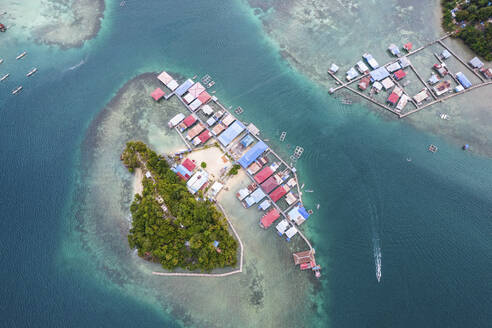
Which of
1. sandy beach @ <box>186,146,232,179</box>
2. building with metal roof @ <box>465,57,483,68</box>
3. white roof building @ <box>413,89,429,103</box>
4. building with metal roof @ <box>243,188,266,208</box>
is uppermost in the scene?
building with metal roof @ <box>465,57,483,68</box>

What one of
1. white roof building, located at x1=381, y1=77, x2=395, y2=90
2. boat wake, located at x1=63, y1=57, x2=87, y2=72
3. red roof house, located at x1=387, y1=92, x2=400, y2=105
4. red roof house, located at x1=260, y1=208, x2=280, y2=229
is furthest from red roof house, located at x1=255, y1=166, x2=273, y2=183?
boat wake, located at x1=63, y1=57, x2=87, y2=72

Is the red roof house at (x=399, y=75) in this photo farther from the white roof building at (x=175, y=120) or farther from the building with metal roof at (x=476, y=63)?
the white roof building at (x=175, y=120)

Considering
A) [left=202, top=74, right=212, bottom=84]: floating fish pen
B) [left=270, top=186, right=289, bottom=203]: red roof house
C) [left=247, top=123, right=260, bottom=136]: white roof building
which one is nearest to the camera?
[left=270, top=186, right=289, bottom=203]: red roof house

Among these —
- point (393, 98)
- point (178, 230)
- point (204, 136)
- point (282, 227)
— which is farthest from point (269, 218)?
point (393, 98)

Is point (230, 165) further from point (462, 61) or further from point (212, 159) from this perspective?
point (462, 61)

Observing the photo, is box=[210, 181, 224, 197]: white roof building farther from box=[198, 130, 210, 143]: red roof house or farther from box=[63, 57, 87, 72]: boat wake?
box=[63, 57, 87, 72]: boat wake

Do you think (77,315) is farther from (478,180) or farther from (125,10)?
(478,180)

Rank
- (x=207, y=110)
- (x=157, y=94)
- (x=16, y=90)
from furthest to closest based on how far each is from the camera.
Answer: (x=16, y=90) → (x=157, y=94) → (x=207, y=110)

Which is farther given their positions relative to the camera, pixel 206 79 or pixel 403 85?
pixel 206 79
